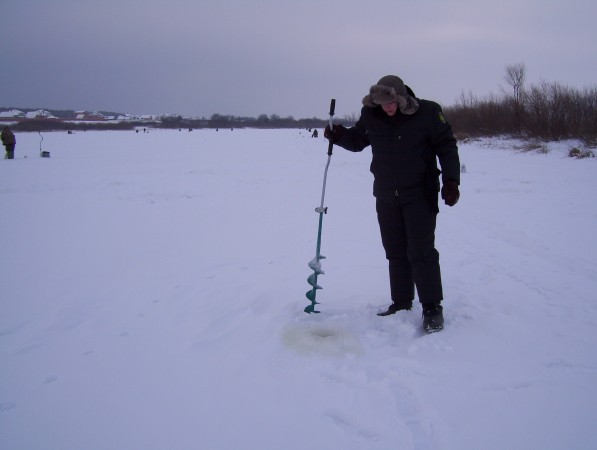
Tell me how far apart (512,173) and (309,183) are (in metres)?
6.60

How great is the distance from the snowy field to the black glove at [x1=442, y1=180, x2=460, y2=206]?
97 cm

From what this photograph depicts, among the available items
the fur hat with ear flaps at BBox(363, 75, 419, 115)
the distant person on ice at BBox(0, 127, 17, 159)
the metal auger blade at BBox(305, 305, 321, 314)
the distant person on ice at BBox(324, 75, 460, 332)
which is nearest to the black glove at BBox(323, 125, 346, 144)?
the distant person on ice at BBox(324, 75, 460, 332)

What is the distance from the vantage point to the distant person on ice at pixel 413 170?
2.84m

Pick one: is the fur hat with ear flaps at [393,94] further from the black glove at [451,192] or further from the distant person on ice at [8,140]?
the distant person on ice at [8,140]

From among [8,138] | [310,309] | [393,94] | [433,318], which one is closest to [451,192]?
[393,94]

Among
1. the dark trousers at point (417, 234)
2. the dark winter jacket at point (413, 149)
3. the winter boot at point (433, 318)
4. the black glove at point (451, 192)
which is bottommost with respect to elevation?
the winter boot at point (433, 318)

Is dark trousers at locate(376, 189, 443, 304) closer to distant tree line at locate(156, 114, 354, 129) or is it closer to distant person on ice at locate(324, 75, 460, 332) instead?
distant person on ice at locate(324, 75, 460, 332)

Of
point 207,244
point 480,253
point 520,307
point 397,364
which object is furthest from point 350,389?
point 207,244

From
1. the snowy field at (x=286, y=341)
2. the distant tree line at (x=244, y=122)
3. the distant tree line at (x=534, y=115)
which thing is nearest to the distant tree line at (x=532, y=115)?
the distant tree line at (x=534, y=115)

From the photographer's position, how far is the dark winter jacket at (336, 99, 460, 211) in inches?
112

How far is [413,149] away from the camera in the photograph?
2.89m

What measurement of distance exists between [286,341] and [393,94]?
1905mm

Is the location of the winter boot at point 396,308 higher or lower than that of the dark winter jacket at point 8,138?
lower

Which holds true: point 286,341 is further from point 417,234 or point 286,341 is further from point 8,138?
point 8,138
